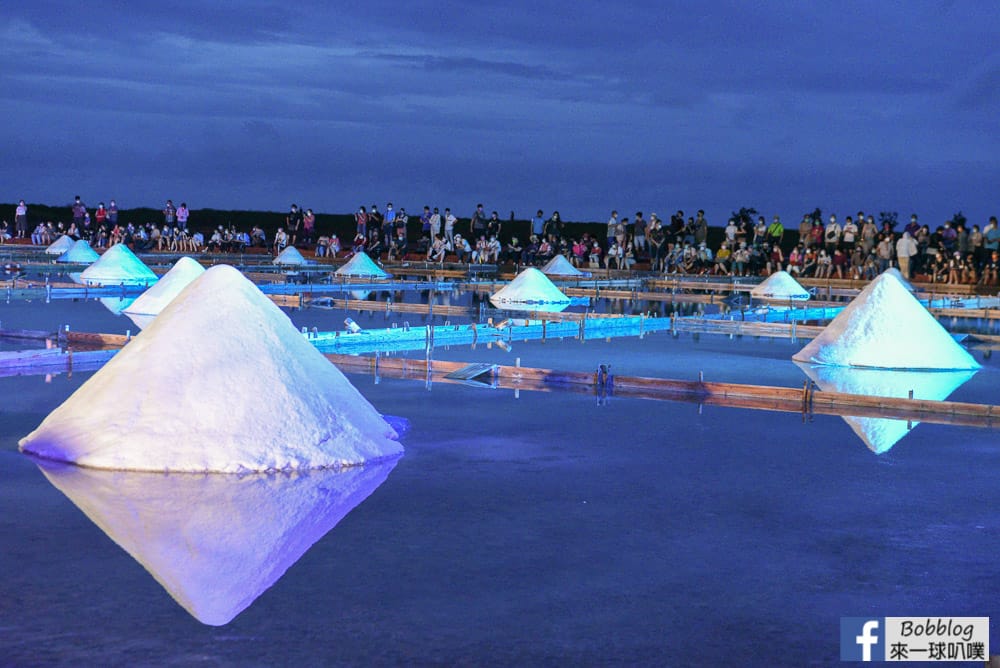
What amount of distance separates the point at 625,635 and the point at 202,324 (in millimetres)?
3981

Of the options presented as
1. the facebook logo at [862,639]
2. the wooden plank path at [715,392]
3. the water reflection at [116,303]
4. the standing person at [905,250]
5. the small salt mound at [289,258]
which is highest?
the standing person at [905,250]

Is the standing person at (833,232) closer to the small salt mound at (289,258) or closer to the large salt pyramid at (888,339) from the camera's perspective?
the small salt mound at (289,258)

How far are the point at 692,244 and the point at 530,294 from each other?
408 inches

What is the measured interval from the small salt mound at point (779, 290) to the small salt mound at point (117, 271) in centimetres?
1018

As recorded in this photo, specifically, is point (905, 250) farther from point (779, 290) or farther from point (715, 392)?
point (715, 392)

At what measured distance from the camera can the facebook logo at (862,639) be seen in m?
4.30

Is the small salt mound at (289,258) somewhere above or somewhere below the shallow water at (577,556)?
above

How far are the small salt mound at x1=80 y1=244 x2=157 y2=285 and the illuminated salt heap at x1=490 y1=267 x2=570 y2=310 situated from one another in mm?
6521

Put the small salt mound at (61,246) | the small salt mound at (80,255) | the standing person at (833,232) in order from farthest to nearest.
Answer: the small salt mound at (61,246)
the small salt mound at (80,255)
the standing person at (833,232)

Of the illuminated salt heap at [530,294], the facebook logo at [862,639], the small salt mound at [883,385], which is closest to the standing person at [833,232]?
the illuminated salt heap at [530,294]

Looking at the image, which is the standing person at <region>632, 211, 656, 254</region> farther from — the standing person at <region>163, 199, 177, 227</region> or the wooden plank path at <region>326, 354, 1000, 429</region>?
the wooden plank path at <region>326, 354, 1000, 429</region>

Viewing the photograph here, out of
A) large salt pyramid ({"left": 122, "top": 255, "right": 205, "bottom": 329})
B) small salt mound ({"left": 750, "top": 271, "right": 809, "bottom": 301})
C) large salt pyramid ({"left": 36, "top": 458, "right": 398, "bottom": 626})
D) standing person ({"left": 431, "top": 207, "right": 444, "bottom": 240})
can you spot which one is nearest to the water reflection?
large salt pyramid ({"left": 122, "top": 255, "right": 205, "bottom": 329})

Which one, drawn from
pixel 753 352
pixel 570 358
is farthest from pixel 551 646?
pixel 753 352

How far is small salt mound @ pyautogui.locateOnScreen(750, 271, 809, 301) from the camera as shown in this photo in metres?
23.2
